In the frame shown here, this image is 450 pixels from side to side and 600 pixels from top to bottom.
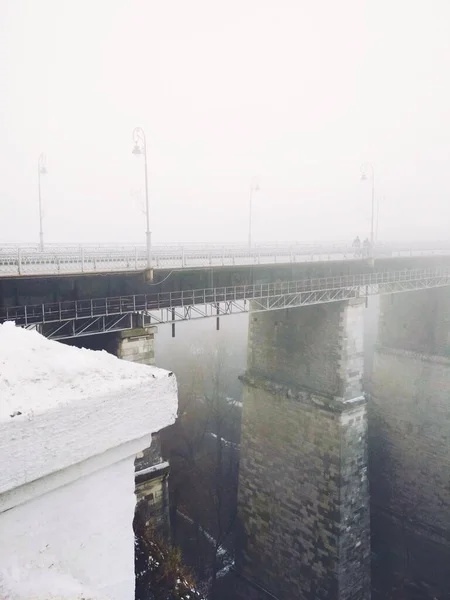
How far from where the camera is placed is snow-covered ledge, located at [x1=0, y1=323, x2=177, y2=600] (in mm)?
1607

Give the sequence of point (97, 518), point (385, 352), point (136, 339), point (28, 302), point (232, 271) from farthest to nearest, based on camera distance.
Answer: point (385, 352) < point (232, 271) < point (136, 339) < point (28, 302) < point (97, 518)

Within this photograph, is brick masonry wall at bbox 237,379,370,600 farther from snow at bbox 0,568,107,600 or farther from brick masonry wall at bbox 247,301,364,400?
snow at bbox 0,568,107,600

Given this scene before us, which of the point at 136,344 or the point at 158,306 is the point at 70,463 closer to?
the point at 136,344

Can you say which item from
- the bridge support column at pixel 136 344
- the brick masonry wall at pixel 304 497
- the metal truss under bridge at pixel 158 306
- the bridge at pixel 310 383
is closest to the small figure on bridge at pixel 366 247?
the bridge at pixel 310 383

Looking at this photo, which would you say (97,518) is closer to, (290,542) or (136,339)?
(136,339)

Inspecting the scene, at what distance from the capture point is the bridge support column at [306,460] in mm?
14594

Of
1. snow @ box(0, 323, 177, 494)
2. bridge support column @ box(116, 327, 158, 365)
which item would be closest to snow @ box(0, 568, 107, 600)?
snow @ box(0, 323, 177, 494)

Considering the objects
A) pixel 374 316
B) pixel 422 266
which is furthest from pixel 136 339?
pixel 374 316

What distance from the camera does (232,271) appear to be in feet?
46.5

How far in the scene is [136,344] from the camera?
10.8m

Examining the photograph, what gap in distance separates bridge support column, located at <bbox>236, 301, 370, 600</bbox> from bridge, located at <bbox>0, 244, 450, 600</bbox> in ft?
0.14

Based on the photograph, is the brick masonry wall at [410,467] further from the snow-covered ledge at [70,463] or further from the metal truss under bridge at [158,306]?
the snow-covered ledge at [70,463]

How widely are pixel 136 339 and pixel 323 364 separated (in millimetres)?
7155

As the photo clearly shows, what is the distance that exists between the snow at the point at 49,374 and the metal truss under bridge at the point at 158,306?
23.8ft
